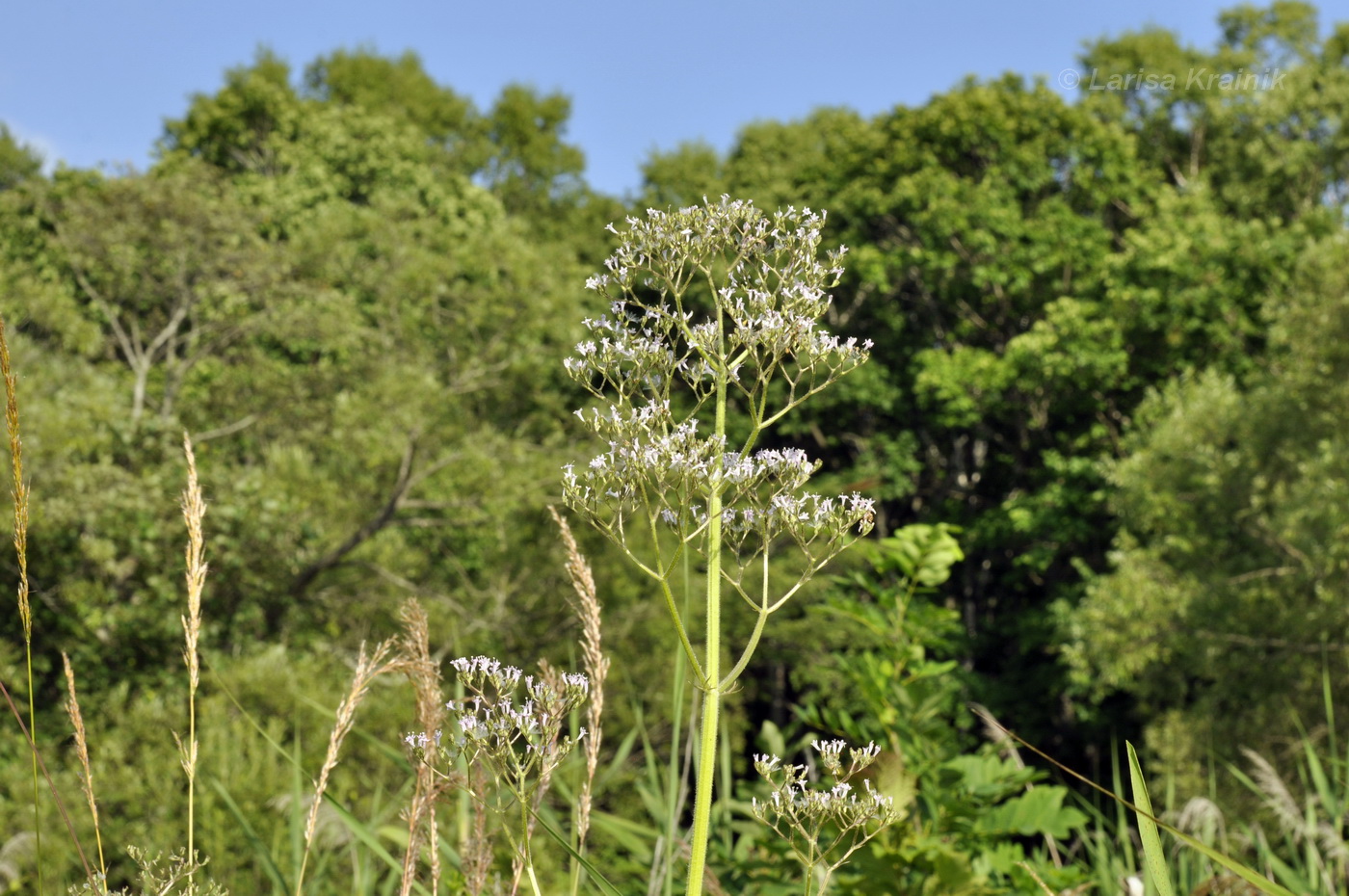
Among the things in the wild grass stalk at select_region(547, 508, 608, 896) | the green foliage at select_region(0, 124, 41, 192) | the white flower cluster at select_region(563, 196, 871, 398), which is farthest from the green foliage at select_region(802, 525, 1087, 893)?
the green foliage at select_region(0, 124, 41, 192)

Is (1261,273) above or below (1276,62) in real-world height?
below

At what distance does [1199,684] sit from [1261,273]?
9.28m

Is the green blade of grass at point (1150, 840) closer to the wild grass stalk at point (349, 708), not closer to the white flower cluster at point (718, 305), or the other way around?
the white flower cluster at point (718, 305)

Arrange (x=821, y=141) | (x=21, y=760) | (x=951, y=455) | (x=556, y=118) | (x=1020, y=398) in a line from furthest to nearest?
(x=556, y=118) < (x=821, y=141) < (x=951, y=455) < (x=1020, y=398) < (x=21, y=760)

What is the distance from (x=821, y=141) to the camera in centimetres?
3397

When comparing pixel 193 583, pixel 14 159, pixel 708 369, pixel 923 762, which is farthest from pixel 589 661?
pixel 14 159

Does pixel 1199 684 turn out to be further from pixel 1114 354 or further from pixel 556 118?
pixel 556 118

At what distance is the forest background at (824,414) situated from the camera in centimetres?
1569

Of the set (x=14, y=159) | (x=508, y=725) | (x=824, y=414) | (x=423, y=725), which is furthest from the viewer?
(x=14, y=159)

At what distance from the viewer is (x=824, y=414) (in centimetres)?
2867

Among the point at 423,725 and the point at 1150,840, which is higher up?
the point at 423,725

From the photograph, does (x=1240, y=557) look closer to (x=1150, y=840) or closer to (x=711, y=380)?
(x=711, y=380)

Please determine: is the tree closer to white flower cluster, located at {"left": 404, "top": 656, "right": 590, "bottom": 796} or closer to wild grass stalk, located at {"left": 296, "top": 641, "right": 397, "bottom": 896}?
white flower cluster, located at {"left": 404, "top": 656, "right": 590, "bottom": 796}

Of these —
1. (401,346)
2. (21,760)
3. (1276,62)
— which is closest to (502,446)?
(401,346)
